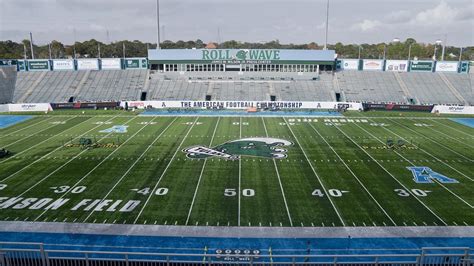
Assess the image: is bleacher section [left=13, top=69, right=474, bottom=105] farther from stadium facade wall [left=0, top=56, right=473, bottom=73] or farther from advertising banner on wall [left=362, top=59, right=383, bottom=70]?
stadium facade wall [left=0, top=56, right=473, bottom=73]

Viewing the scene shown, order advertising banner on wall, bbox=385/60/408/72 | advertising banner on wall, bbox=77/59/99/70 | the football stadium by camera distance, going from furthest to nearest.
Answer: advertising banner on wall, bbox=77/59/99/70, advertising banner on wall, bbox=385/60/408/72, the football stadium

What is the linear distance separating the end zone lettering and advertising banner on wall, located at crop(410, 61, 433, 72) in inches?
2611

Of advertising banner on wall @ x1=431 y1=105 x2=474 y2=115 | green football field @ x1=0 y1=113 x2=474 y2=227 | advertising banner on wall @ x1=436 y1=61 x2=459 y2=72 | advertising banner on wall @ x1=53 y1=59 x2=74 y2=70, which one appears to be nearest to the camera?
green football field @ x1=0 y1=113 x2=474 y2=227

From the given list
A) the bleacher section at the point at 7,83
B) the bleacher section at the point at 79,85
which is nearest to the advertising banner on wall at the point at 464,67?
the bleacher section at the point at 79,85

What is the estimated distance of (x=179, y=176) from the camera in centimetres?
2659

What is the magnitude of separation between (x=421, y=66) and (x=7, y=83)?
7826 cm

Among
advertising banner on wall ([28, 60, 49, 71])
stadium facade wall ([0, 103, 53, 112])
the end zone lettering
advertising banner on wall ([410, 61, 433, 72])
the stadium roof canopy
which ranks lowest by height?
the end zone lettering

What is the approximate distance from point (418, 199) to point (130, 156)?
22481mm

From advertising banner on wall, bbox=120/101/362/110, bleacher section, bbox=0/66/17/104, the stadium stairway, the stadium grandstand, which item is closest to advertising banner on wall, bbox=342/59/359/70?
the stadium grandstand

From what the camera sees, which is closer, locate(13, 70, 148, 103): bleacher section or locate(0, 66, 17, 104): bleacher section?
locate(0, 66, 17, 104): bleacher section

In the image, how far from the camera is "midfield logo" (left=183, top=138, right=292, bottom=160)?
32.1 m

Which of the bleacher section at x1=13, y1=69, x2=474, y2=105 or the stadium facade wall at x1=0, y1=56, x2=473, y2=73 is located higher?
the stadium facade wall at x1=0, y1=56, x2=473, y2=73

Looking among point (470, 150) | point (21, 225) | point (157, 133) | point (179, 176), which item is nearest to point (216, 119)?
point (157, 133)

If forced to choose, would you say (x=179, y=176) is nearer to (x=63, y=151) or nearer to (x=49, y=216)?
(x=49, y=216)
